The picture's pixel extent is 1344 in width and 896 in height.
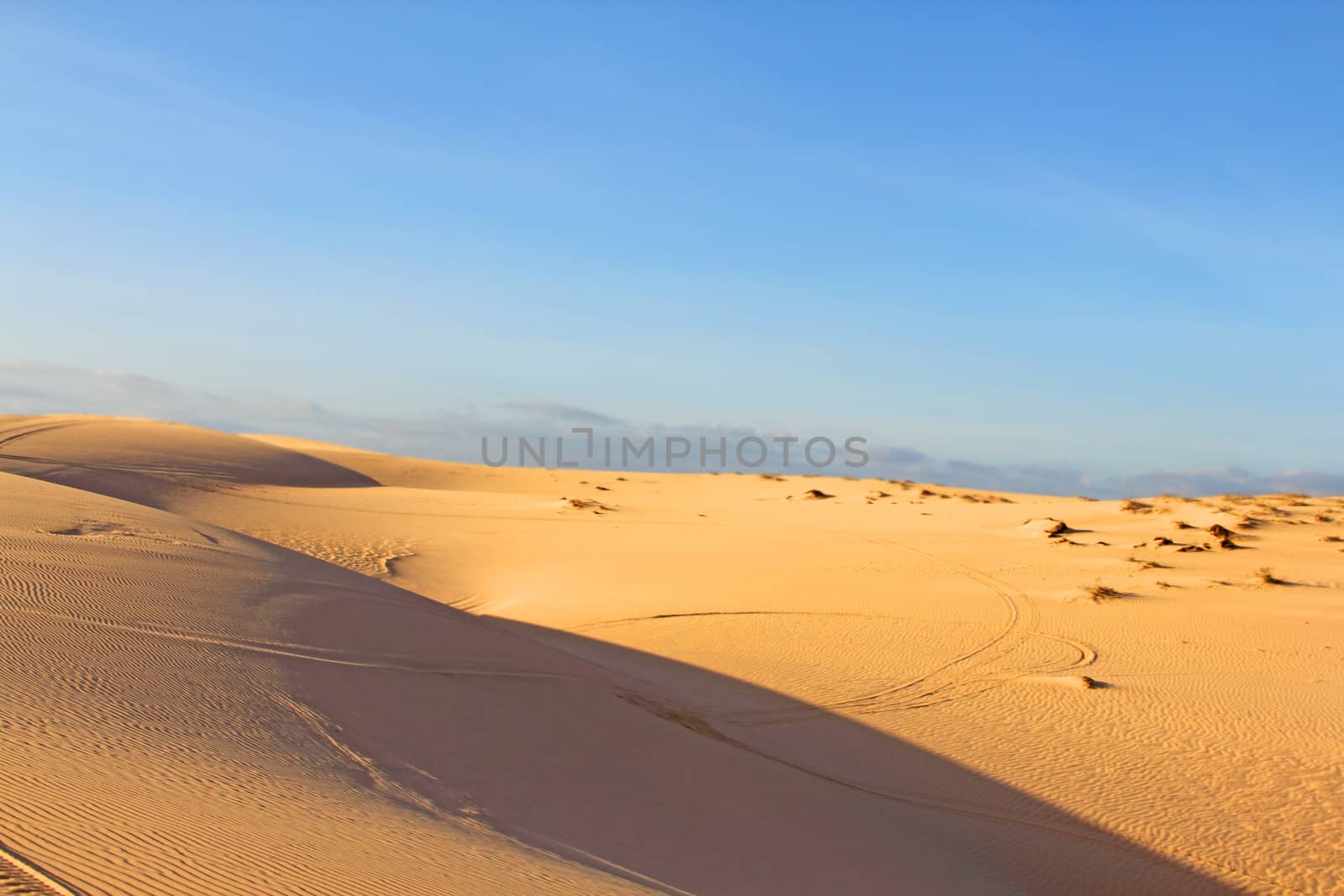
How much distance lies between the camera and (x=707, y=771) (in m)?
7.39

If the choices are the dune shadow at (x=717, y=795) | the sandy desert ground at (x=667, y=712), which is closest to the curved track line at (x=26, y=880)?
the sandy desert ground at (x=667, y=712)

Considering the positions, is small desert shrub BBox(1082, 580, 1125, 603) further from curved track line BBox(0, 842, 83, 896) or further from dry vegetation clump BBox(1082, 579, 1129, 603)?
curved track line BBox(0, 842, 83, 896)

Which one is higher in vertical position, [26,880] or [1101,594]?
[26,880]

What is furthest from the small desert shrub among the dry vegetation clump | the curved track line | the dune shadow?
the curved track line

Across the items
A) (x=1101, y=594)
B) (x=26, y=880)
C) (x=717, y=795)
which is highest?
(x=26, y=880)

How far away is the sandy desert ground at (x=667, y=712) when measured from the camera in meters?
4.33

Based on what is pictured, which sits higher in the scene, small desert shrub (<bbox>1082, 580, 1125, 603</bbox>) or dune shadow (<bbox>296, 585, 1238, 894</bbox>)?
small desert shrub (<bbox>1082, 580, 1125, 603</bbox>)

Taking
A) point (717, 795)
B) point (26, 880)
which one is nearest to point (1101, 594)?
point (717, 795)

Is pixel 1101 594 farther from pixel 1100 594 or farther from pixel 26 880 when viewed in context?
pixel 26 880

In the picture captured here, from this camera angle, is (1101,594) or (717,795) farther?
(1101,594)

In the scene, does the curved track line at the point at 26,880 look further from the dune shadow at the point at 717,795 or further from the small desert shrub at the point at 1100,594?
the small desert shrub at the point at 1100,594

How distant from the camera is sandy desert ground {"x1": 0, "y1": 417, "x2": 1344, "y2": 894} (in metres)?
4.33

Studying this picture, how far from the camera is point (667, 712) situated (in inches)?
348

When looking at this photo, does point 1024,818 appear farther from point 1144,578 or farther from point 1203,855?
point 1144,578
